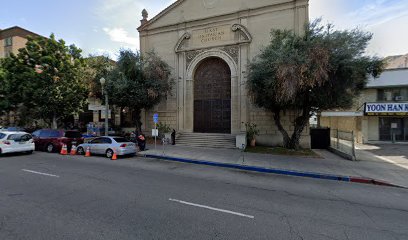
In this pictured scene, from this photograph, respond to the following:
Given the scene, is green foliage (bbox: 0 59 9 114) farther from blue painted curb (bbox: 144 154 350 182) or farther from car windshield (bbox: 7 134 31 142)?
blue painted curb (bbox: 144 154 350 182)

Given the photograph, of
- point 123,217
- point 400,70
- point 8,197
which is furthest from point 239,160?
point 400,70

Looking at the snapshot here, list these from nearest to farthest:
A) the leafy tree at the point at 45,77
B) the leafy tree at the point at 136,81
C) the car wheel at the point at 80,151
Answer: the car wheel at the point at 80,151 → the leafy tree at the point at 136,81 → the leafy tree at the point at 45,77

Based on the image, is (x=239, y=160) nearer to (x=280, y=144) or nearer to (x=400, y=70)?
(x=280, y=144)

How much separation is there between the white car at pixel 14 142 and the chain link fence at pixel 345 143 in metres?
19.5

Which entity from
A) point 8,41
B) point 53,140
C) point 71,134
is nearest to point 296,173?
point 71,134

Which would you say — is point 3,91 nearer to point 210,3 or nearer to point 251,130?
point 210,3

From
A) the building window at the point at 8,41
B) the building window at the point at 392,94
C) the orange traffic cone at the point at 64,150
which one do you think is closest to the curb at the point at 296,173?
the orange traffic cone at the point at 64,150

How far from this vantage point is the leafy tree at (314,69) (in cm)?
1088

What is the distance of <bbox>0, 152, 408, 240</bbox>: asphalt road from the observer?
154 inches

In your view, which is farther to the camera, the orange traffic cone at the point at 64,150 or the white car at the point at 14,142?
the orange traffic cone at the point at 64,150

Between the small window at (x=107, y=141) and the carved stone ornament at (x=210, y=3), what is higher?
the carved stone ornament at (x=210, y=3)

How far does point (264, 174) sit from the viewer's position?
30.4 feet

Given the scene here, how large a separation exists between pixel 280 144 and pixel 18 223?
53.1 ft

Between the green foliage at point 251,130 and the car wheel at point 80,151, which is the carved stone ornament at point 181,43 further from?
the car wheel at point 80,151
